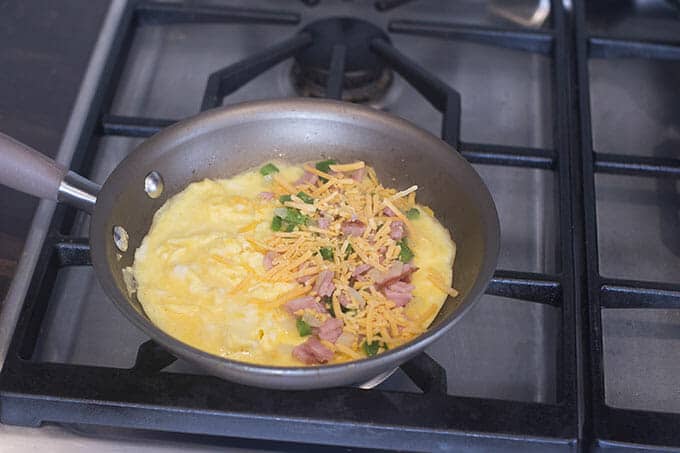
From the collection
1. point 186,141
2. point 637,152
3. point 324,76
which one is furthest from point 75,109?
point 637,152

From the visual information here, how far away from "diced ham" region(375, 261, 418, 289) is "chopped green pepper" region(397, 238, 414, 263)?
0.02m

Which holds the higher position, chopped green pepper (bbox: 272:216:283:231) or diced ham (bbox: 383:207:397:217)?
diced ham (bbox: 383:207:397:217)

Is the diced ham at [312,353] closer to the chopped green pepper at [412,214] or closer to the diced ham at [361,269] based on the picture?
the diced ham at [361,269]

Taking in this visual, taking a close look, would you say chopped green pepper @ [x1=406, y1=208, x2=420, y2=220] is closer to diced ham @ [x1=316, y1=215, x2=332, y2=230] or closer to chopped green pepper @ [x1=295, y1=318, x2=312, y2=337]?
diced ham @ [x1=316, y1=215, x2=332, y2=230]

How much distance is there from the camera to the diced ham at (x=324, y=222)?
1.06m

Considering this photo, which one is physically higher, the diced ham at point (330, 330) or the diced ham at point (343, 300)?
the diced ham at point (343, 300)

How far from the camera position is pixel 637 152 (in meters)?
1.34

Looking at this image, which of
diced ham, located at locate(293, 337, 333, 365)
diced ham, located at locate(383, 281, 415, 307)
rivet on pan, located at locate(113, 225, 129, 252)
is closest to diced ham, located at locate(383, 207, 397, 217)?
diced ham, located at locate(383, 281, 415, 307)

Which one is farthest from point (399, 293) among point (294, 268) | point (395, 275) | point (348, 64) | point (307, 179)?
point (348, 64)

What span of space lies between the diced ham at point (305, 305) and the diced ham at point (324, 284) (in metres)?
0.01

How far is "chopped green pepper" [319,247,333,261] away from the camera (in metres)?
1.02

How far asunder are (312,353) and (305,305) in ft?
0.21

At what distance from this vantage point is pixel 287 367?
0.82 metres

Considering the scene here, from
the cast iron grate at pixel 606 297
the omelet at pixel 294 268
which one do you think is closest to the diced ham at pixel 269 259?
the omelet at pixel 294 268
